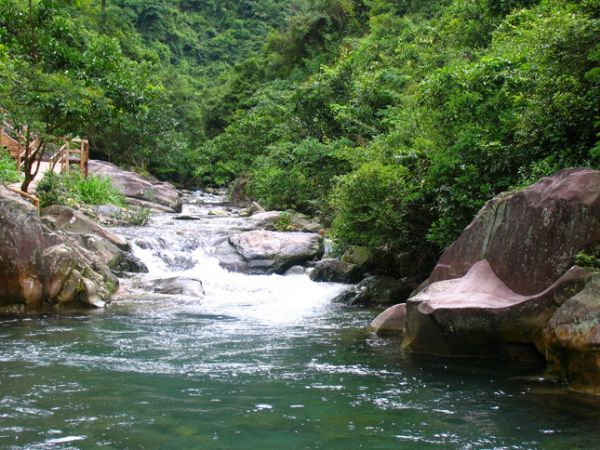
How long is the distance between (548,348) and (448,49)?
47.1 ft

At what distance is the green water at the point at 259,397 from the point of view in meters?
5.16

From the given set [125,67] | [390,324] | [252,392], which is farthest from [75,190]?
[252,392]

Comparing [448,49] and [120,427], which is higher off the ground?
[448,49]

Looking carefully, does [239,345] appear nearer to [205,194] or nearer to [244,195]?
[244,195]

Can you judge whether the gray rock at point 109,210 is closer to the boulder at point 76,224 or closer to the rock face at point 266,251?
the boulder at point 76,224

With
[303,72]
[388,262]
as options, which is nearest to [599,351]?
[388,262]

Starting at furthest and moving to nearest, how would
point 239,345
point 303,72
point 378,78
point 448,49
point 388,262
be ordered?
point 303,72 < point 378,78 < point 448,49 < point 388,262 < point 239,345

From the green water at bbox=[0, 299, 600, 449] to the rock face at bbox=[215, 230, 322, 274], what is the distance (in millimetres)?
7307

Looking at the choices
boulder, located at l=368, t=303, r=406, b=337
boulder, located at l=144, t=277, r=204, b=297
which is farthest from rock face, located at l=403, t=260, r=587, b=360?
boulder, located at l=144, t=277, r=204, b=297

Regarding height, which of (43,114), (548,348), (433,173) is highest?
(43,114)

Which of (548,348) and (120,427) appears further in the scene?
(548,348)

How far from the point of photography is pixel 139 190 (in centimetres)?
2680

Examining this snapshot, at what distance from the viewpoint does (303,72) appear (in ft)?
112

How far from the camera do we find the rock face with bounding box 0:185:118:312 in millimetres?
11234
